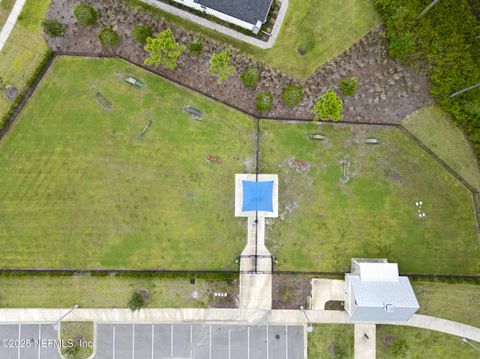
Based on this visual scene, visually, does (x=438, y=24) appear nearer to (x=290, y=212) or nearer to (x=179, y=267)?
(x=290, y=212)

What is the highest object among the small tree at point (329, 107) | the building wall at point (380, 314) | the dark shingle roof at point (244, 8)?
the dark shingle roof at point (244, 8)

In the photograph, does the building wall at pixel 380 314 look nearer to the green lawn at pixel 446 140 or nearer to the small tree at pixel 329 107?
the green lawn at pixel 446 140

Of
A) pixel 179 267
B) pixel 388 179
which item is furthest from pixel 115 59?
pixel 388 179

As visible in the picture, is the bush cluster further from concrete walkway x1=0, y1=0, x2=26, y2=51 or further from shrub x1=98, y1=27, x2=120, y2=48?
concrete walkway x1=0, y1=0, x2=26, y2=51

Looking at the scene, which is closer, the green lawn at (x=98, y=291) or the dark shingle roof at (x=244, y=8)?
the dark shingle roof at (x=244, y=8)

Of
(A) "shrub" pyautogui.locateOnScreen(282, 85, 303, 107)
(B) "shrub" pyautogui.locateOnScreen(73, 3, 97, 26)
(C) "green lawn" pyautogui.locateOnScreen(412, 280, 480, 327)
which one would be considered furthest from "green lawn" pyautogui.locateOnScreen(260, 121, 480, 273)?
(B) "shrub" pyautogui.locateOnScreen(73, 3, 97, 26)

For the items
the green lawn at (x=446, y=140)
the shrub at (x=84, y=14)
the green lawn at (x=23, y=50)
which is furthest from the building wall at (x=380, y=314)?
the green lawn at (x=23, y=50)
